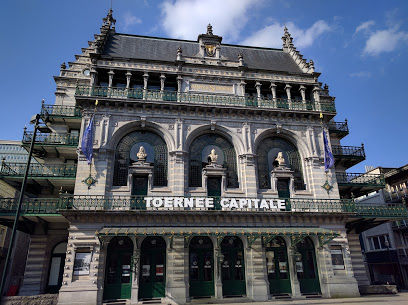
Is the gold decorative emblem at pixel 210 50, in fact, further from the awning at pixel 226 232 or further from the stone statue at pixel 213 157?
the awning at pixel 226 232

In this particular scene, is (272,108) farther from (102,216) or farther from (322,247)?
(102,216)

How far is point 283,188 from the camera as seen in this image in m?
24.8

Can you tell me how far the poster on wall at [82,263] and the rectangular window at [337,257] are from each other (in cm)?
1841

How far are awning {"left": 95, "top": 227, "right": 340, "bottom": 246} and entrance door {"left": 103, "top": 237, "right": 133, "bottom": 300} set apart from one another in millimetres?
1770

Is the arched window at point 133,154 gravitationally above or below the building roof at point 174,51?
below

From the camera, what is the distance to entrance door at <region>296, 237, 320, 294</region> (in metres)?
22.3

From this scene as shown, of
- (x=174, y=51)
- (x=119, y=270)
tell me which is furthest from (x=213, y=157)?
(x=174, y=51)

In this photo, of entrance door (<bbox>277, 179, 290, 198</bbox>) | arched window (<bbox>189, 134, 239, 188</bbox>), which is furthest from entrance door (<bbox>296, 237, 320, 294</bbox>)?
arched window (<bbox>189, 134, 239, 188</bbox>)

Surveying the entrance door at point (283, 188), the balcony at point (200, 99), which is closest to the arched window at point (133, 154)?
the balcony at point (200, 99)

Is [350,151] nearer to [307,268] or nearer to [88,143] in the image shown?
[307,268]

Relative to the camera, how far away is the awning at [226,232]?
19487mm

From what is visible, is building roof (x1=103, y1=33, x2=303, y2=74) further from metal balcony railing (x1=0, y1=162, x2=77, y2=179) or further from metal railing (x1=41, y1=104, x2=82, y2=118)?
metal balcony railing (x1=0, y1=162, x2=77, y2=179)

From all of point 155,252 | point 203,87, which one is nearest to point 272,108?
point 203,87

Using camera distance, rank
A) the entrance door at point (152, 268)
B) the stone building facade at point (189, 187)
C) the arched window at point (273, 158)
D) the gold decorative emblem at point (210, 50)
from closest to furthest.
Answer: the entrance door at point (152, 268) < the stone building facade at point (189, 187) < the arched window at point (273, 158) < the gold decorative emblem at point (210, 50)
